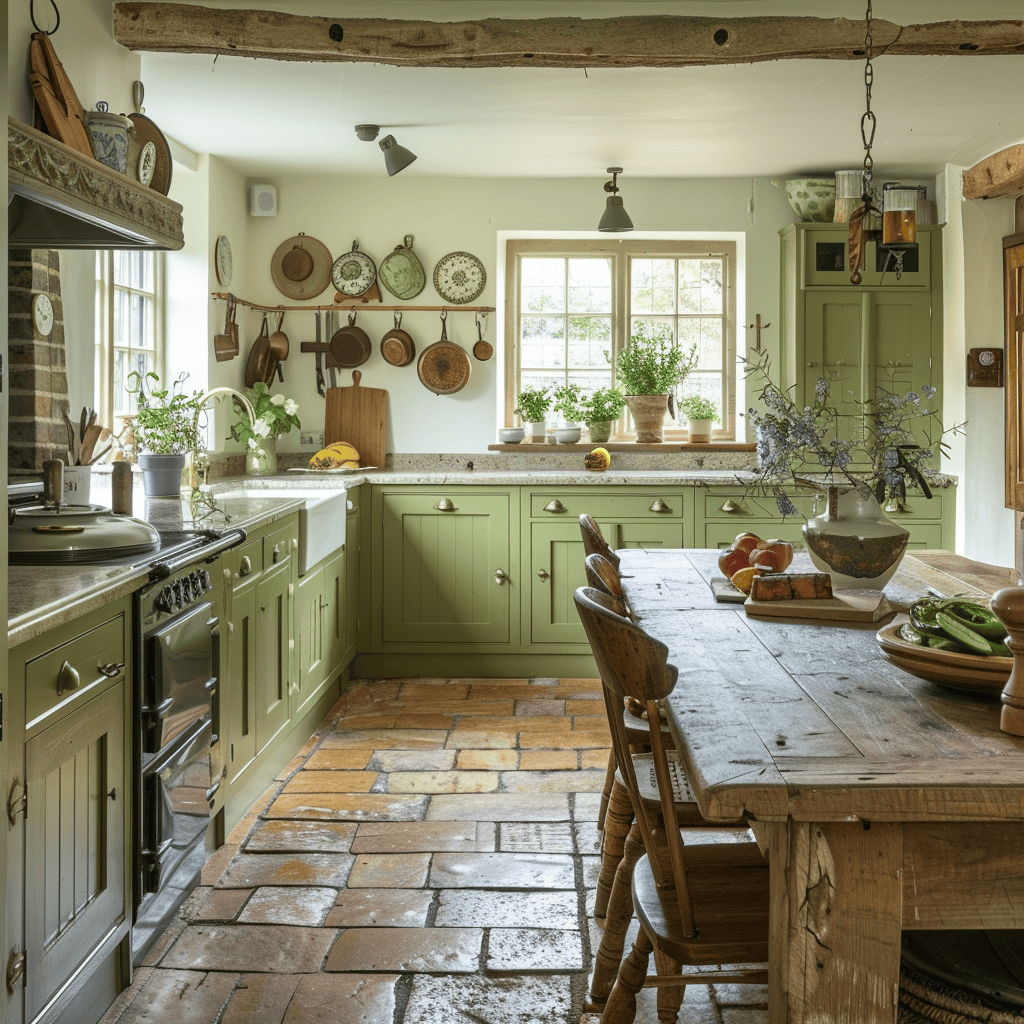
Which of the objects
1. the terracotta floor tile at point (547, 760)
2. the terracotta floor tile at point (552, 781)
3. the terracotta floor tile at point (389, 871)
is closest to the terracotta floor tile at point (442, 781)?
the terracotta floor tile at point (552, 781)

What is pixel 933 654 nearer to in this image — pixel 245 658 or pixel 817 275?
pixel 245 658

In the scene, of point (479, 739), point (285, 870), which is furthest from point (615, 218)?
point (285, 870)

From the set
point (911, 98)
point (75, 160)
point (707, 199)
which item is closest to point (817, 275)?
point (707, 199)

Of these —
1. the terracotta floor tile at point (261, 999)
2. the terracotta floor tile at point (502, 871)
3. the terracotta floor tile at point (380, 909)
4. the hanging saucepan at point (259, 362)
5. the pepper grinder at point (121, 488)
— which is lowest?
the terracotta floor tile at point (261, 999)

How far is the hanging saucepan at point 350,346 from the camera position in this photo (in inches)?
222

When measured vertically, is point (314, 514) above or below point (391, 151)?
below

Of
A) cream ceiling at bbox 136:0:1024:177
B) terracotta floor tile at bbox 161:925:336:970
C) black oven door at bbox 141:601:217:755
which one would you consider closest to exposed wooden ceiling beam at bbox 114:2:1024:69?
cream ceiling at bbox 136:0:1024:177

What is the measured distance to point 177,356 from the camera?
502 centimetres

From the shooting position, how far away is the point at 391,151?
4.57 meters

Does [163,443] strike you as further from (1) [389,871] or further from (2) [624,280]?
(2) [624,280]

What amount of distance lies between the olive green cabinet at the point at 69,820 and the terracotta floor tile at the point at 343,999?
0.38 meters

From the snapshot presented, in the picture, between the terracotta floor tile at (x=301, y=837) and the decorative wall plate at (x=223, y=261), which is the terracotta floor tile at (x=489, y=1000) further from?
the decorative wall plate at (x=223, y=261)

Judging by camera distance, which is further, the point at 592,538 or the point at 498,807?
the point at 498,807

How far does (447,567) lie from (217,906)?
2.55m
